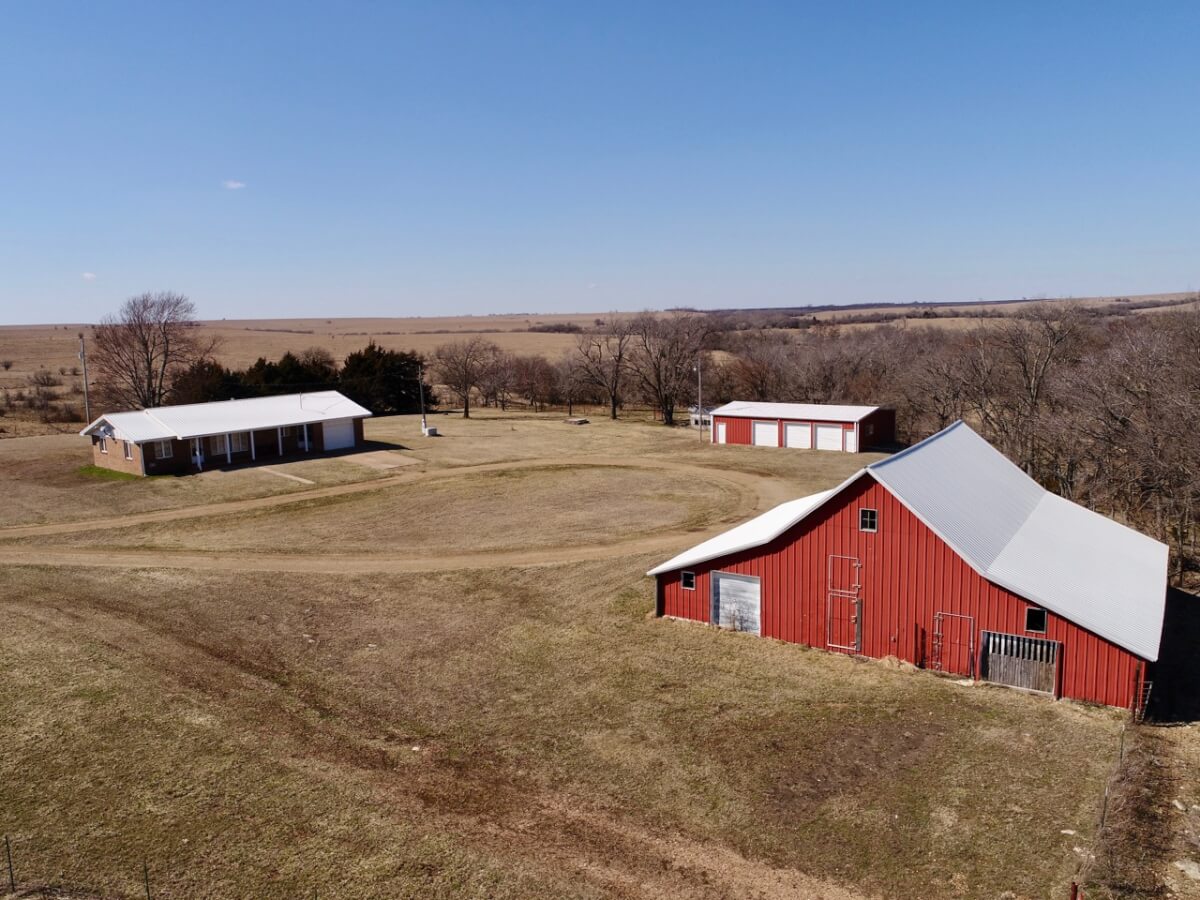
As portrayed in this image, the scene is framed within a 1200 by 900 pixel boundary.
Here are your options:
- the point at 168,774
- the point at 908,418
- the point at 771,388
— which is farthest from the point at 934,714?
the point at 771,388

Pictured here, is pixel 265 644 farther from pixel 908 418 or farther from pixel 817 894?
pixel 908 418

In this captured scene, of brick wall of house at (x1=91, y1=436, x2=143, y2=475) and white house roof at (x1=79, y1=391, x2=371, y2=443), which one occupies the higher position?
white house roof at (x1=79, y1=391, x2=371, y2=443)

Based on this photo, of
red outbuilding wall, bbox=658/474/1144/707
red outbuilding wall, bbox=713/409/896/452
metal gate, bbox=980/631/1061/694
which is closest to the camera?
red outbuilding wall, bbox=658/474/1144/707

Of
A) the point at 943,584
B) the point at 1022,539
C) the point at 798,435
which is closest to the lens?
the point at 943,584

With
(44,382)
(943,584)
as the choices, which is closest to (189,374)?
(44,382)

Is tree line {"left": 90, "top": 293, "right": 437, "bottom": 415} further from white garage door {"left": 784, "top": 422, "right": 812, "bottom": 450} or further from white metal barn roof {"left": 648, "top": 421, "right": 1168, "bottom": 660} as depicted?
white metal barn roof {"left": 648, "top": 421, "right": 1168, "bottom": 660}

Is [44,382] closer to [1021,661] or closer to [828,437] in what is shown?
[828,437]

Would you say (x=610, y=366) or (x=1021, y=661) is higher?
(x=610, y=366)

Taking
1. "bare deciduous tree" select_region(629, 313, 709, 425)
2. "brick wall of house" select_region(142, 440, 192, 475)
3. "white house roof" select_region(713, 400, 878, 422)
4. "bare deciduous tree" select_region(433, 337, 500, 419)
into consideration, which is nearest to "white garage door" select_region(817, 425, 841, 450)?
"white house roof" select_region(713, 400, 878, 422)
